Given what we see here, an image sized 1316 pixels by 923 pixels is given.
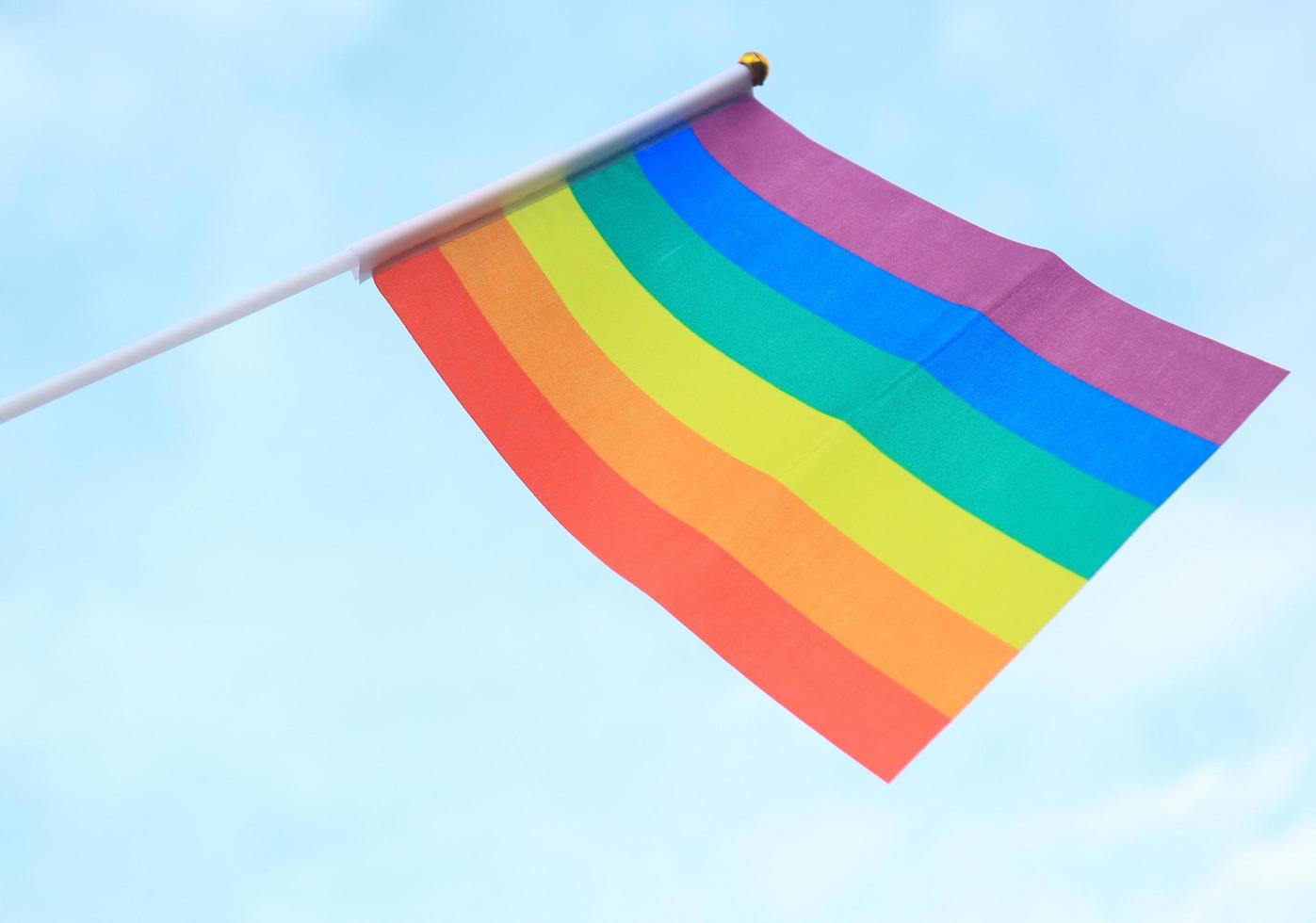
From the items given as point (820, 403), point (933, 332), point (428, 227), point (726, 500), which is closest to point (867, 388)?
point (820, 403)

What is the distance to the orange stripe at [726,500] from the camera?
2129 millimetres

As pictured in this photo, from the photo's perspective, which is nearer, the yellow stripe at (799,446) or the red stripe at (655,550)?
the red stripe at (655,550)

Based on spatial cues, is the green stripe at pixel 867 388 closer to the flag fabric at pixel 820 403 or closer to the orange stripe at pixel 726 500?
the flag fabric at pixel 820 403

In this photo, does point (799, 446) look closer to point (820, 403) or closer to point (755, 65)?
point (820, 403)

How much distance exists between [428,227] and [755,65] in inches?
40.4

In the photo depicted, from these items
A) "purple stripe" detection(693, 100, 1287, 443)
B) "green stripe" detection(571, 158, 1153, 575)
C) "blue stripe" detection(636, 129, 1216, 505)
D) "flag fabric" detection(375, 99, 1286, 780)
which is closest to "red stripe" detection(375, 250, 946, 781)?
"flag fabric" detection(375, 99, 1286, 780)

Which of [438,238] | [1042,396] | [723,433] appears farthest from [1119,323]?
[438,238]

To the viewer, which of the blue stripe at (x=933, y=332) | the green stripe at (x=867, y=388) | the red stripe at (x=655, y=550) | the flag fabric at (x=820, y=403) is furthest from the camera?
the blue stripe at (x=933, y=332)

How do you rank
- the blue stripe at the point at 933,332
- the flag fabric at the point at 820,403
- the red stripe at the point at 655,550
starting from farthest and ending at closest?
the blue stripe at the point at 933,332
the flag fabric at the point at 820,403
the red stripe at the point at 655,550

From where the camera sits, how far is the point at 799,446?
2.54 m

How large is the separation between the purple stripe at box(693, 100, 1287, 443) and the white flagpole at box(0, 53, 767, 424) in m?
0.07

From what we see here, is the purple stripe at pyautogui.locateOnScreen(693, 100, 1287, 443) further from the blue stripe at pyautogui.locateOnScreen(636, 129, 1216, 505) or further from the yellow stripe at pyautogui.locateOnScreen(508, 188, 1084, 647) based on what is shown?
the yellow stripe at pyautogui.locateOnScreen(508, 188, 1084, 647)

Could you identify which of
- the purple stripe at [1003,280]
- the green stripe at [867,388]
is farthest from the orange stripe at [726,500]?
the purple stripe at [1003,280]

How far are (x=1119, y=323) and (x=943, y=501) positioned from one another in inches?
23.8
